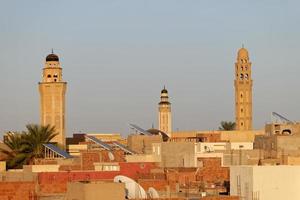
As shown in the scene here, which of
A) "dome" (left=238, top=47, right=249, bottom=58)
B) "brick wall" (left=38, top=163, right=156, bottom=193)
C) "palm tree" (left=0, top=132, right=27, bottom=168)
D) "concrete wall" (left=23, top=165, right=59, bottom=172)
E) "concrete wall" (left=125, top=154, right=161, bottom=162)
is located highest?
"dome" (left=238, top=47, right=249, bottom=58)

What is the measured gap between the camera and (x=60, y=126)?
77.6 metres

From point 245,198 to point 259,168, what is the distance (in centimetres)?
94

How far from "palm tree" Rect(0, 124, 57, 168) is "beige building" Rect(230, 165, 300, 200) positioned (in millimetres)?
28537

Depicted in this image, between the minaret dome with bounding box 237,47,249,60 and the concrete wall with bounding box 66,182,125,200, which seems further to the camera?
the minaret dome with bounding box 237,47,249,60

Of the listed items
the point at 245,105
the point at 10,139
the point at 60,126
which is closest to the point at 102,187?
the point at 10,139

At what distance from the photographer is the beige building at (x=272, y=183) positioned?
90.8ft

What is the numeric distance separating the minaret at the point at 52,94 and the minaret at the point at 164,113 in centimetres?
2369

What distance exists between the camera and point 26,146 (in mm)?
57812

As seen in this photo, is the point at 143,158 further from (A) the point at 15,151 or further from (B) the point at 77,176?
(B) the point at 77,176

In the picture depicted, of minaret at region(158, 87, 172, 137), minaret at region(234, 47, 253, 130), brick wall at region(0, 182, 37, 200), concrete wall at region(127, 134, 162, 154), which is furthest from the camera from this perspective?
minaret at region(158, 87, 172, 137)

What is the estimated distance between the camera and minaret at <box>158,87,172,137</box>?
10188 centimetres

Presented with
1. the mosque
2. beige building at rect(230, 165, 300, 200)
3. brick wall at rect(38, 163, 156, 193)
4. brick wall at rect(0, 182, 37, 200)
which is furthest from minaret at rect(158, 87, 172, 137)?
brick wall at rect(0, 182, 37, 200)

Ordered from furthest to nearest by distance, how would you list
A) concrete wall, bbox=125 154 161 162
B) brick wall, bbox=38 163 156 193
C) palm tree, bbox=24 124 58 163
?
palm tree, bbox=24 124 58 163
concrete wall, bbox=125 154 161 162
brick wall, bbox=38 163 156 193

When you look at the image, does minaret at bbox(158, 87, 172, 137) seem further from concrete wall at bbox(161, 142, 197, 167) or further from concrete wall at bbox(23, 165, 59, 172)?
concrete wall at bbox(23, 165, 59, 172)
